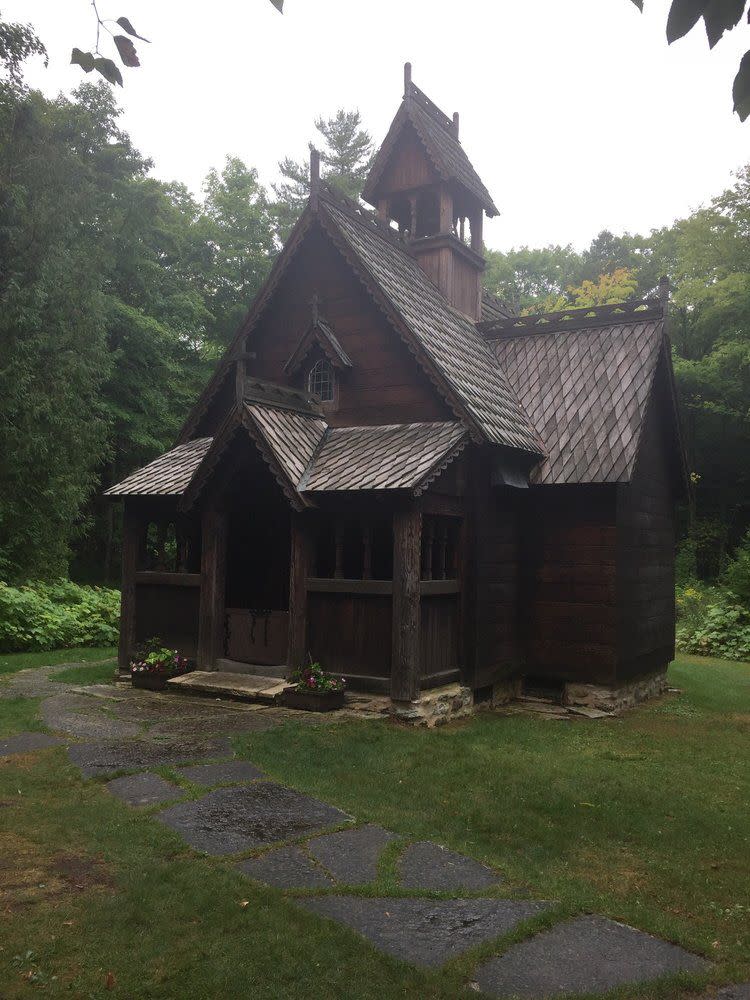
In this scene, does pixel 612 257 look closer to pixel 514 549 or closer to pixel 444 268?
pixel 444 268

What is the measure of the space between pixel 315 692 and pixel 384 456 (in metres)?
3.36

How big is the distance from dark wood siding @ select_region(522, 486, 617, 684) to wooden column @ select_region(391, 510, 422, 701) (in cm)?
325

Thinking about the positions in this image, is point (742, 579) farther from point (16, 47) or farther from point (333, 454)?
point (16, 47)

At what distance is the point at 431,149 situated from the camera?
16.3 meters

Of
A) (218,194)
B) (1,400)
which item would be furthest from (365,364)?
(218,194)

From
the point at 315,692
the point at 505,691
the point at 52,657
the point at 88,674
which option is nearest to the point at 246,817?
the point at 315,692

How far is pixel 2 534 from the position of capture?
23219 mm

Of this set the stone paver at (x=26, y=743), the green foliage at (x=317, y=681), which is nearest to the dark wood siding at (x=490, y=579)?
the green foliage at (x=317, y=681)

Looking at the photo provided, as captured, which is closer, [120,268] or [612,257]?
[120,268]

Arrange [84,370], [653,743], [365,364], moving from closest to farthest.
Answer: [653,743], [365,364], [84,370]

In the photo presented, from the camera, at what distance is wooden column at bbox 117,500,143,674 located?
43.8 feet

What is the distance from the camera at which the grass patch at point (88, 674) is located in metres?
13.0

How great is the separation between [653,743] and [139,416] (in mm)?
24526

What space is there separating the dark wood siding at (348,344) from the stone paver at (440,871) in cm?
727
